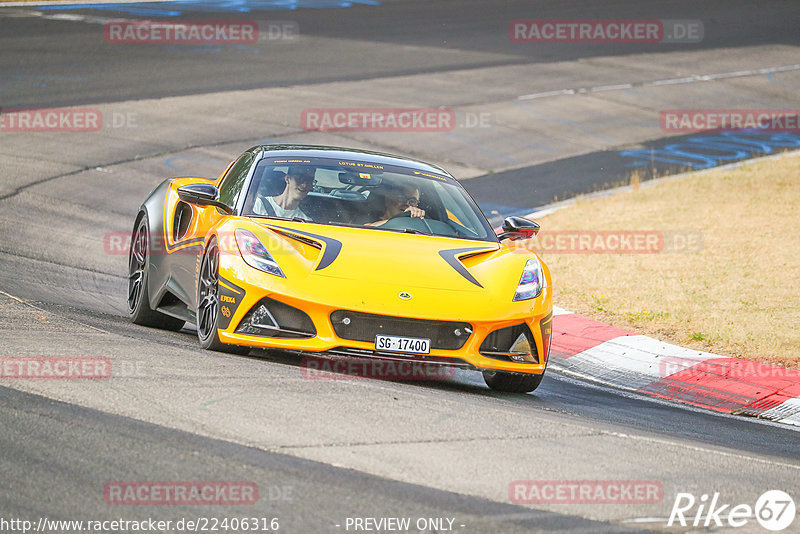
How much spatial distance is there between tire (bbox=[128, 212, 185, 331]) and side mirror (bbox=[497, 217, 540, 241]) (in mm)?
2638

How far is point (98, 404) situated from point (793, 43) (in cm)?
3161

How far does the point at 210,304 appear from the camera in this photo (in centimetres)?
754

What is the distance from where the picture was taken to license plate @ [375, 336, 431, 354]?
23.0ft

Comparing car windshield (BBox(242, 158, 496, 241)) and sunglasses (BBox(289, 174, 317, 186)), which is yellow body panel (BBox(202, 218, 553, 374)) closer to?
car windshield (BBox(242, 158, 496, 241))

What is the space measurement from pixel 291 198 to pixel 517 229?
5.34 ft

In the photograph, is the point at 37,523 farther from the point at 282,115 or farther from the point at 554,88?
the point at 554,88

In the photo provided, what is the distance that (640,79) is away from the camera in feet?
90.7

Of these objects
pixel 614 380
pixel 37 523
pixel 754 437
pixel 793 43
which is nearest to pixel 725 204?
pixel 614 380

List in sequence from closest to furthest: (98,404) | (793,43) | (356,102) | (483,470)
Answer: (483,470) → (98,404) → (356,102) → (793,43)

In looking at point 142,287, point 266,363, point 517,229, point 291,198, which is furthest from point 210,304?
point 517,229

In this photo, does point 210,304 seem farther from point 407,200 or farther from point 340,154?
point 340,154

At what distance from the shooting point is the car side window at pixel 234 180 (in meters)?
8.44

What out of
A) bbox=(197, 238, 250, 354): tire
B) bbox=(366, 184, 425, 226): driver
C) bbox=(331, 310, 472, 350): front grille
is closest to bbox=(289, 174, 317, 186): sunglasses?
bbox=(366, 184, 425, 226): driver

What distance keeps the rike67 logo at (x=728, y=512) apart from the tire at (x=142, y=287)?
16.6 ft
